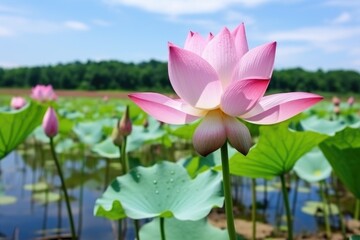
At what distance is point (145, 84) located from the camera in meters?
31.8

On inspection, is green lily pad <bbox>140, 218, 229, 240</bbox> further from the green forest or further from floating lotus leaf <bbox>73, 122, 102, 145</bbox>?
the green forest

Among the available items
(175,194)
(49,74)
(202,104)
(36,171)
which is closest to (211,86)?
(202,104)

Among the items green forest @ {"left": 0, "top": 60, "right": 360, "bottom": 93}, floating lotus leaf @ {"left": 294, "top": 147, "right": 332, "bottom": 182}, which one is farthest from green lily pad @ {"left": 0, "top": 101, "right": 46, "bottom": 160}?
green forest @ {"left": 0, "top": 60, "right": 360, "bottom": 93}

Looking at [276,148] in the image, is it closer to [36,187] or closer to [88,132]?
[88,132]

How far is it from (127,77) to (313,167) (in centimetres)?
3146

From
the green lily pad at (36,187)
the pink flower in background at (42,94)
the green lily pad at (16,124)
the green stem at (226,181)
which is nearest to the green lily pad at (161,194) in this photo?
the green stem at (226,181)

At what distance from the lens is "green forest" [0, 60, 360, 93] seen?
2831cm

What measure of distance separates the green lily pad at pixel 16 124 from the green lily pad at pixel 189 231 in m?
0.55

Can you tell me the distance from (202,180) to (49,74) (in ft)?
117

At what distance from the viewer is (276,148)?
3.58 feet

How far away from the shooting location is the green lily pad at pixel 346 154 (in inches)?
39.5

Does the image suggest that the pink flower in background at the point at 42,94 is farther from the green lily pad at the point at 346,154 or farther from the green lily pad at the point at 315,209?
the green lily pad at the point at 346,154

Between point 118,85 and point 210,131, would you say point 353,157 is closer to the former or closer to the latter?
point 210,131

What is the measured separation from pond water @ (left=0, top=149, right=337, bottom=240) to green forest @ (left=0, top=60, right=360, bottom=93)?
79.1 ft
